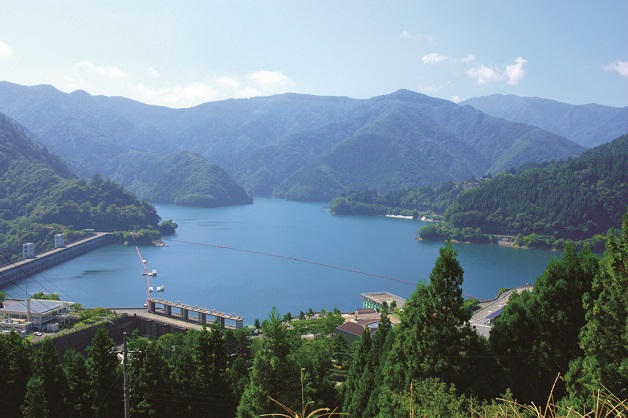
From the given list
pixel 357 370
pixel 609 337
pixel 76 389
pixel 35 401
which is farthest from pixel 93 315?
pixel 609 337

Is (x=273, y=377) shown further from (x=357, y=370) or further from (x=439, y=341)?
(x=357, y=370)

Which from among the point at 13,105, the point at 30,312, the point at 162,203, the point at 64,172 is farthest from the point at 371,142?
the point at 30,312

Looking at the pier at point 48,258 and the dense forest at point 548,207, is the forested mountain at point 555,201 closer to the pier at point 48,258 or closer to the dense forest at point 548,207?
the dense forest at point 548,207

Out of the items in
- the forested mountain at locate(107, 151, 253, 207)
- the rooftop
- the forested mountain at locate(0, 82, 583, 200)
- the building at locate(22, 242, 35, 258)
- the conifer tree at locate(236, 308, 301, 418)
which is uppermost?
the forested mountain at locate(0, 82, 583, 200)

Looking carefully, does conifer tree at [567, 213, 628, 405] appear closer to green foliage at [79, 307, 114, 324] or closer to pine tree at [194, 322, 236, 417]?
pine tree at [194, 322, 236, 417]

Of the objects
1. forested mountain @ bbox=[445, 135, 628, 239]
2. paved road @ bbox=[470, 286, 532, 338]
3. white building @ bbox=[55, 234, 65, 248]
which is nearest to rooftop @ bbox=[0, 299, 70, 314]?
paved road @ bbox=[470, 286, 532, 338]

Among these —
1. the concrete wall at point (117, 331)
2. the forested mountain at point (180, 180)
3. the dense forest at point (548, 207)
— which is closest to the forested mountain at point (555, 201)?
the dense forest at point (548, 207)

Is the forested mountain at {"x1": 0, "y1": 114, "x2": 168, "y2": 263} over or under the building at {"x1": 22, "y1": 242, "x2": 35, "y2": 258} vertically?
over
